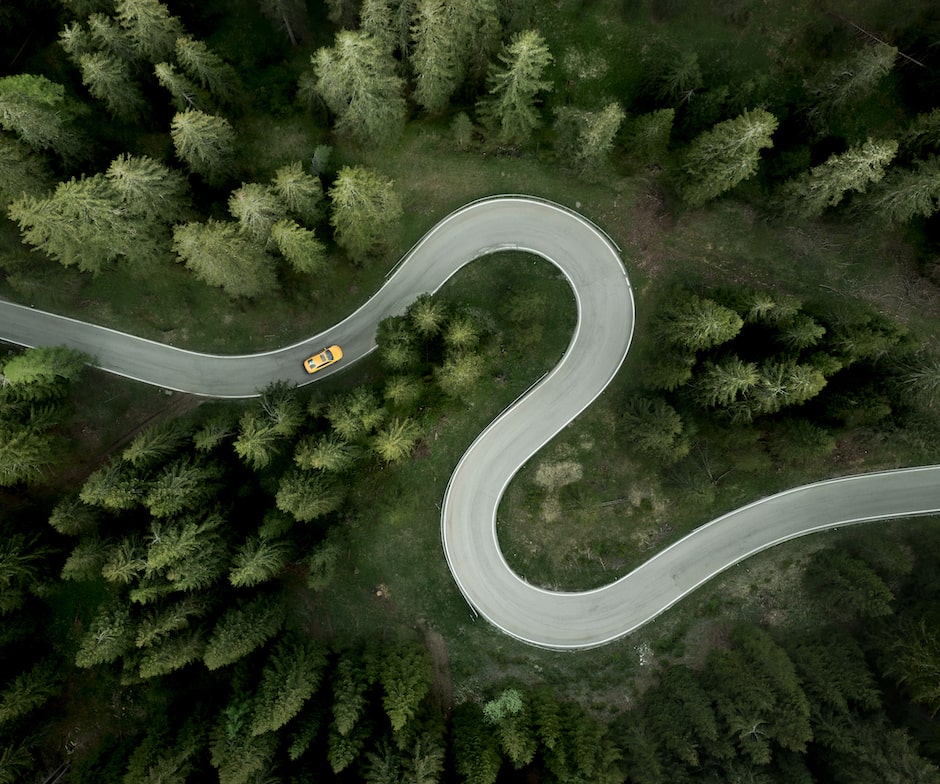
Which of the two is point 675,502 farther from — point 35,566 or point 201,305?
point 35,566

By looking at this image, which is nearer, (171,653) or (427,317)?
(171,653)

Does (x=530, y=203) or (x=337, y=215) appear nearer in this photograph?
(x=337, y=215)

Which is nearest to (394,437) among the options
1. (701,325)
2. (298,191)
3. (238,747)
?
(298,191)

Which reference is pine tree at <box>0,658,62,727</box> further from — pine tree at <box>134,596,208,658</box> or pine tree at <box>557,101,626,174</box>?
pine tree at <box>557,101,626,174</box>

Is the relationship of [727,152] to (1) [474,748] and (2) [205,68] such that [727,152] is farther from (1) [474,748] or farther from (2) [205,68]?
(1) [474,748]

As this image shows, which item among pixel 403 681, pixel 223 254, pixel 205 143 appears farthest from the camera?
pixel 403 681

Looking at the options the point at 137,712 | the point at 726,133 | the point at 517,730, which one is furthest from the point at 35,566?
the point at 726,133
